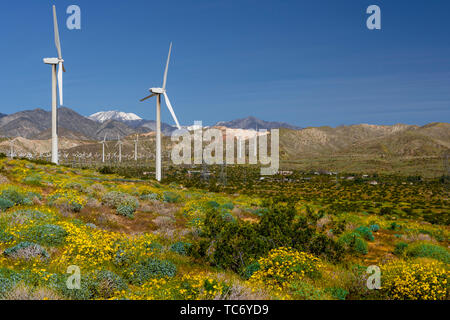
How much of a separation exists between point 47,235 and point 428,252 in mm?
15750

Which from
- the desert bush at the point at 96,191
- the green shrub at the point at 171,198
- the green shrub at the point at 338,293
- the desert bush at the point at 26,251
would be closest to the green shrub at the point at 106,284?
the desert bush at the point at 26,251

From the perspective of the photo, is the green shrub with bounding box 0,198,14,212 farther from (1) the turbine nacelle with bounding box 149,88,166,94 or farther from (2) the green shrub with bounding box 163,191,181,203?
(1) the turbine nacelle with bounding box 149,88,166,94

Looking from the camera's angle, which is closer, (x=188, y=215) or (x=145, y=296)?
(x=145, y=296)

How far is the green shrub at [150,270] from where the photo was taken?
9664 millimetres

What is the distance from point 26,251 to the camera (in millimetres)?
10164

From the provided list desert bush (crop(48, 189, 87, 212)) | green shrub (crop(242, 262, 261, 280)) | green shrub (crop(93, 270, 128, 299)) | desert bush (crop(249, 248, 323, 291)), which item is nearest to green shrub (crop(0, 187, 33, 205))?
desert bush (crop(48, 189, 87, 212))

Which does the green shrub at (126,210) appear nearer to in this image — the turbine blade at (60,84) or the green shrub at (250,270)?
the green shrub at (250,270)

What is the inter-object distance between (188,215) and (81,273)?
12369mm

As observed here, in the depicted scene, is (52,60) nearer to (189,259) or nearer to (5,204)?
(5,204)

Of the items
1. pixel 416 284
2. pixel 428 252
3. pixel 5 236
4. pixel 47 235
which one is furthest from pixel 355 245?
pixel 5 236

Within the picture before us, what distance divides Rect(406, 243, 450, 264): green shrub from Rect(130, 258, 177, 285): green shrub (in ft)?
37.0

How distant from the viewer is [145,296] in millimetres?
7711
